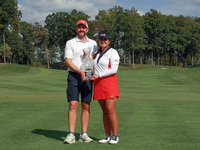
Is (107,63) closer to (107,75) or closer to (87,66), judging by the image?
(107,75)

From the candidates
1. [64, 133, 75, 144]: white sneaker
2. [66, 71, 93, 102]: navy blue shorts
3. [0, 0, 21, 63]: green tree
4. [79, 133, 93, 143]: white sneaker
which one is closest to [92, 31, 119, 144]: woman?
[79, 133, 93, 143]: white sneaker

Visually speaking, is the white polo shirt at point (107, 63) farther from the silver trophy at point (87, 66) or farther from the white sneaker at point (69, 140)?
A: the white sneaker at point (69, 140)

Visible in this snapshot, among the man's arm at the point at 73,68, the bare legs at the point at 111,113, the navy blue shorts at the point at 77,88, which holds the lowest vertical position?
the bare legs at the point at 111,113

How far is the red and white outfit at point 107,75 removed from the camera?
6.34 metres

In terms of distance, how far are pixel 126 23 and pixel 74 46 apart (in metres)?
77.3

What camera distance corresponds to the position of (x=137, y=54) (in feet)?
347

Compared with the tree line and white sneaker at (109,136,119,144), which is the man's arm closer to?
white sneaker at (109,136,119,144)

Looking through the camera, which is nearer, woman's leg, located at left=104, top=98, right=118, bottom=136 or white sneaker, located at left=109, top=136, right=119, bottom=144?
white sneaker, located at left=109, top=136, right=119, bottom=144

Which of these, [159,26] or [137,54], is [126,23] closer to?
[159,26]

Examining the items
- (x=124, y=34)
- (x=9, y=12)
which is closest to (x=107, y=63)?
(x=9, y=12)

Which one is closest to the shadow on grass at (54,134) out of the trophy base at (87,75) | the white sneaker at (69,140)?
the white sneaker at (69,140)

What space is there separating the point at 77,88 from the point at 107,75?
783 millimetres

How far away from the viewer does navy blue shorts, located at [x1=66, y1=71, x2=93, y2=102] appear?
666cm

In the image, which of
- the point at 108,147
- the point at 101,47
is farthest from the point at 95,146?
the point at 101,47
